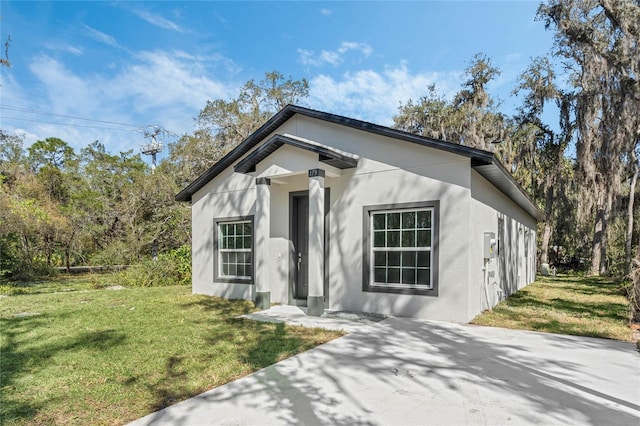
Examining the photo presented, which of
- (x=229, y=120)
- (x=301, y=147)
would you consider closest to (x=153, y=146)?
(x=229, y=120)

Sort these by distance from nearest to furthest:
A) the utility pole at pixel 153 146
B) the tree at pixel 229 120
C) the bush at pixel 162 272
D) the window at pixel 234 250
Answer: the window at pixel 234 250
the bush at pixel 162 272
the tree at pixel 229 120
the utility pole at pixel 153 146

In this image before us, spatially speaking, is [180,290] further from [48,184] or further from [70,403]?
[48,184]

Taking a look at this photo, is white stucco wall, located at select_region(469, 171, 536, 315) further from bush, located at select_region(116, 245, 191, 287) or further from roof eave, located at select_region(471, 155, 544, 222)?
bush, located at select_region(116, 245, 191, 287)

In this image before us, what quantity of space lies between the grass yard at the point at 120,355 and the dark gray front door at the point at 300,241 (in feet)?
4.41

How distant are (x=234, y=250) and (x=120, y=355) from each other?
492cm

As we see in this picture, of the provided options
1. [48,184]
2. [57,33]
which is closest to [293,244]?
[57,33]

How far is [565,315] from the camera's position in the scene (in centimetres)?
684

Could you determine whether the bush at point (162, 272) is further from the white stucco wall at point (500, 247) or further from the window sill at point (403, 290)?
the white stucco wall at point (500, 247)

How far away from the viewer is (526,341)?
16.2 ft

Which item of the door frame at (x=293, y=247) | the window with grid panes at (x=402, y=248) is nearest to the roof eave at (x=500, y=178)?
the window with grid panes at (x=402, y=248)

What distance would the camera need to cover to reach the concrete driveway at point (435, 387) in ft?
9.20

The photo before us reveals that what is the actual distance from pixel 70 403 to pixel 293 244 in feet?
17.6

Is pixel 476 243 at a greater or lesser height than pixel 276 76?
lesser

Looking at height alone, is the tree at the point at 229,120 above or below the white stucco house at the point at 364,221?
above
